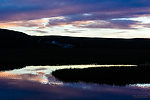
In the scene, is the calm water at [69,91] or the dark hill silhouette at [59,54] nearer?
the calm water at [69,91]

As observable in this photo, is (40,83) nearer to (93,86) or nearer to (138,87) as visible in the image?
(93,86)

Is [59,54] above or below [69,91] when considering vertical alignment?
above

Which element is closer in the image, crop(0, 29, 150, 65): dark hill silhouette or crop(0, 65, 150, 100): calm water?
crop(0, 65, 150, 100): calm water

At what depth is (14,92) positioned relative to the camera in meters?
23.4

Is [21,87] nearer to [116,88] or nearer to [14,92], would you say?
[14,92]

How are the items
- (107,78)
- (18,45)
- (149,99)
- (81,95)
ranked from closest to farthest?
1. (149,99)
2. (81,95)
3. (107,78)
4. (18,45)

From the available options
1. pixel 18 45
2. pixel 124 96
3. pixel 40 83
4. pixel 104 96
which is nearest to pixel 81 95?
pixel 104 96

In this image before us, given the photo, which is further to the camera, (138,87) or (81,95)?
(138,87)

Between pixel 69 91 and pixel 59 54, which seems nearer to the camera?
pixel 69 91

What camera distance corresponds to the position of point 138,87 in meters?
25.9

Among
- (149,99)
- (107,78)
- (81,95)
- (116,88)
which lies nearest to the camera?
(149,99)

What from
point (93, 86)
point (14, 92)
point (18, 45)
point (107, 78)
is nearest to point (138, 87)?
point (93, 86)

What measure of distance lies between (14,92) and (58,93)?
376 centimetres

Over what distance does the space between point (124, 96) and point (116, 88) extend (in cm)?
343
